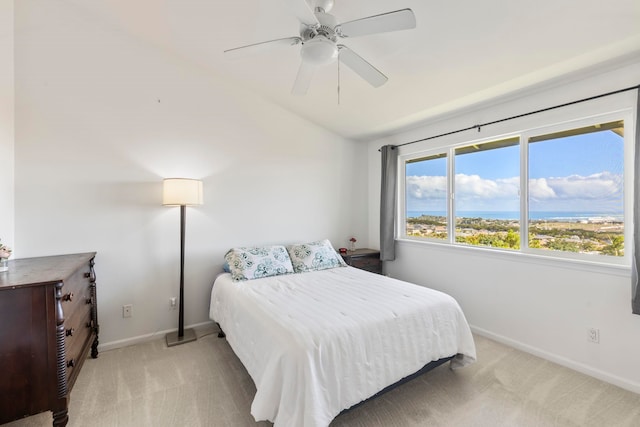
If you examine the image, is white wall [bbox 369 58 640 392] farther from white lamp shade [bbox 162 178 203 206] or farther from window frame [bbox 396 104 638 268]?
white lamp shade [bbox 162 178 203 206]

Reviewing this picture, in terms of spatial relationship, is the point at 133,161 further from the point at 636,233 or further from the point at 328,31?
the point at 636,233

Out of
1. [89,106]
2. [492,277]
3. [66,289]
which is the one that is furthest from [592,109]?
[89,106]

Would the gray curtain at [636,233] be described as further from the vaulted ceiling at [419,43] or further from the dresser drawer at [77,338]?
the dresser drawer at [77,338]

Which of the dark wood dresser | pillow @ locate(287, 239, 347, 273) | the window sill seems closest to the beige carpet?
the dark wood dresser

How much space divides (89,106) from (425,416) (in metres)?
3.68

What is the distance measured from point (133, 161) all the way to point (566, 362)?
169 inches

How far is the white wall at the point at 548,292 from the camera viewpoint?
83.2 inches

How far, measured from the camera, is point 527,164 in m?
2.71

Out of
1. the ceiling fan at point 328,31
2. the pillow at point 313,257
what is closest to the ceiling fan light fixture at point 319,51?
the ceiling fan at point 328,31

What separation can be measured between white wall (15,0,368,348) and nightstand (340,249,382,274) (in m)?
0.91

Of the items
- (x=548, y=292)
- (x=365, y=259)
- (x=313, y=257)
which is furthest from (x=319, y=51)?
(x=365, y=259)

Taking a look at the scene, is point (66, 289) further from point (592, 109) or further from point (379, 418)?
point (592, 109)

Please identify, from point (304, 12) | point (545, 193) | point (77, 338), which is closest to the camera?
point (304, 12)

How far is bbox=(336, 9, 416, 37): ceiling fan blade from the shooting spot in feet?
4.72
